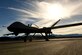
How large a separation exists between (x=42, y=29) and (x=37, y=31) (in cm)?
176

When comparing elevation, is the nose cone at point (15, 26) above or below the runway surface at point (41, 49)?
above

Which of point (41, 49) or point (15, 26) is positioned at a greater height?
point (15, 26)

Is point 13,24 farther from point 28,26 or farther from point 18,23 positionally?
point 28,26

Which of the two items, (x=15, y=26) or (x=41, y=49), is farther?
(x=15, y=26)

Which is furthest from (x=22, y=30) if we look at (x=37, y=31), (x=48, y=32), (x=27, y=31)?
(x=48, y=32)

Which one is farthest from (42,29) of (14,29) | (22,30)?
(14,29)

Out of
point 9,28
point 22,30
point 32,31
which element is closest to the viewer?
point 9,28

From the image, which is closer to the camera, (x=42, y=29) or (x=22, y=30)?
(x=22, y=30)

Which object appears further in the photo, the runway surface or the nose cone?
the nose cone

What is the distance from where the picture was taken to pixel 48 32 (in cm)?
5356

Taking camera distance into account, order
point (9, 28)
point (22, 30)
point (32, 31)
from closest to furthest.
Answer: point (9, 28)
point (22, 30)
point (32, 31)

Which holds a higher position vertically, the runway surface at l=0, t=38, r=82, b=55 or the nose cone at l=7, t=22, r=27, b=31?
the nose cone at l=7, t=22, r=27, b=31

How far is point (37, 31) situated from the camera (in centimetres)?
5147

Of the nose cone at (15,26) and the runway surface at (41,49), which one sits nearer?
the runway surface at (41,49)
